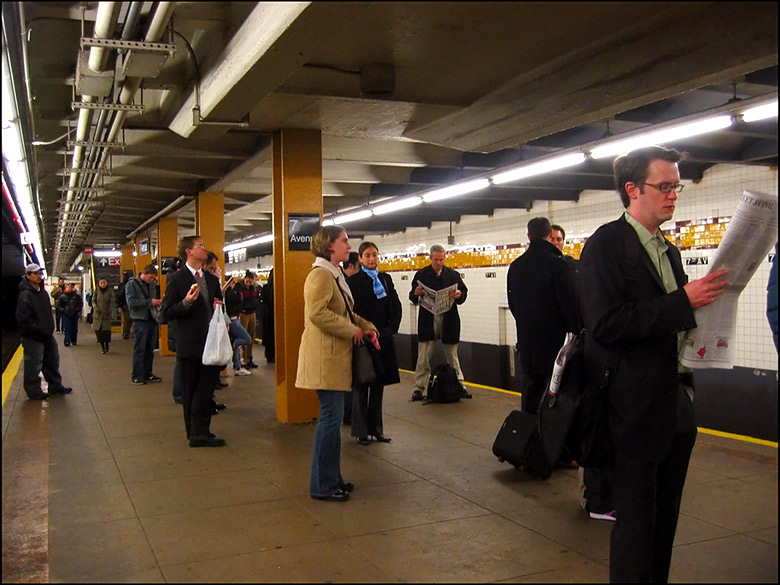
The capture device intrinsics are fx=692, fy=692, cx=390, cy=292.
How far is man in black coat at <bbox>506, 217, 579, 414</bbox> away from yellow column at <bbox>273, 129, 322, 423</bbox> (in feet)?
9.33

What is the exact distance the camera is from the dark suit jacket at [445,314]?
339 inches

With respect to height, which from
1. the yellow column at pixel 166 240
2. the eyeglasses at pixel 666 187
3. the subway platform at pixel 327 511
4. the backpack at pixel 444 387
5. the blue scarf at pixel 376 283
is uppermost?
the yellow column at pixel 166 240

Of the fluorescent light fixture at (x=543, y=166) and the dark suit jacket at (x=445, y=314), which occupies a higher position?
the fluorescent light fixture at (x=543, y=166)

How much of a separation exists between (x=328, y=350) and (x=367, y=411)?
208 cm

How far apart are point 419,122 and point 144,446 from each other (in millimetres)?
3930

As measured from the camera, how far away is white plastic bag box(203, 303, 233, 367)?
19.3 ft

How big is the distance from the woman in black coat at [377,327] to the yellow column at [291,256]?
3.38 feet

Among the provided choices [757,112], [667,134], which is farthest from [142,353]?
[757,112]

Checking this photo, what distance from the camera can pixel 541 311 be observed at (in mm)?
5121

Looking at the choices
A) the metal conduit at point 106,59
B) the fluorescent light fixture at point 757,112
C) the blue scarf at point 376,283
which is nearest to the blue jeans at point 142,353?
the metal conduit at point 106,59

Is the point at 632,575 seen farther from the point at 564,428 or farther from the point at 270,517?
the point at 270,517

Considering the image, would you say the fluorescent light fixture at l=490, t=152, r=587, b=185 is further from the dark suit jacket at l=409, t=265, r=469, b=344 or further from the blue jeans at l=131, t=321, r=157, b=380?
the blue jeans at l=131, t=321, r=157, b=380

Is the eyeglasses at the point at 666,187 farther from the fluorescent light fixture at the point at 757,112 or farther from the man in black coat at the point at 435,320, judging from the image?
the man in black coat at the point at 435,320

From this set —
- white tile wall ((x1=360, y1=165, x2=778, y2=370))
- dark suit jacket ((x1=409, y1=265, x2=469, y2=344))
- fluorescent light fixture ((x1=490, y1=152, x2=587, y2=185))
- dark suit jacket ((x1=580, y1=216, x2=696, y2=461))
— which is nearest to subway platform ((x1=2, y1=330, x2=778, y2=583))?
dark suit jacket ((x1=580, y1=216, x2=696, y2=461))
